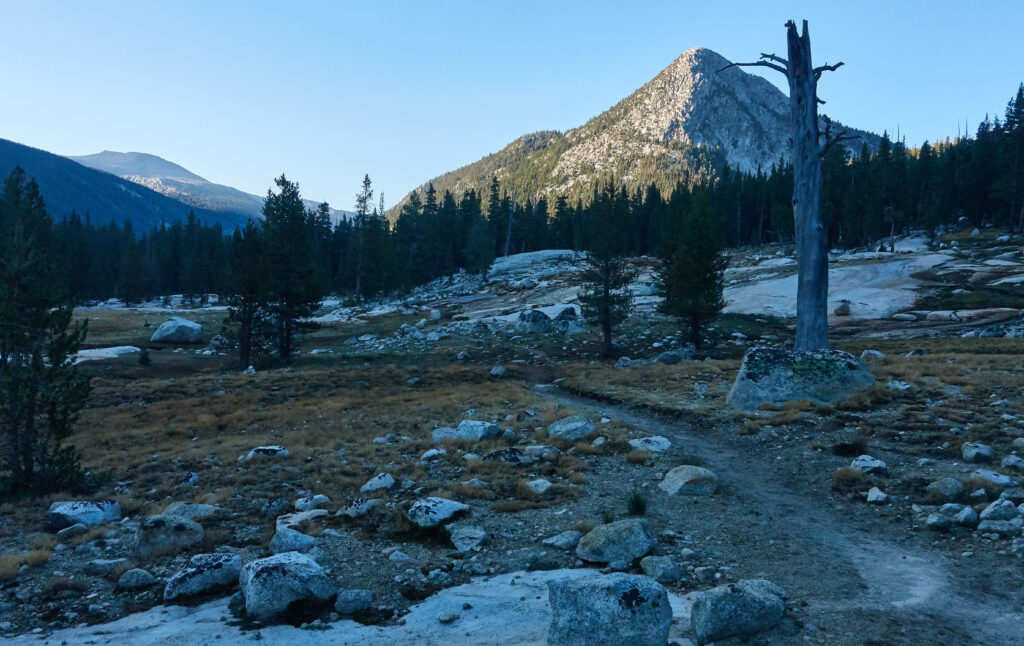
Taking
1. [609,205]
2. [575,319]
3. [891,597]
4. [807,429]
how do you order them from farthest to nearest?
[575,319], [609,205], [807,429], [891,597]

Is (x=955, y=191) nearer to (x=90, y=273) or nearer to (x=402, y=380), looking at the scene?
(x=402, y=380)

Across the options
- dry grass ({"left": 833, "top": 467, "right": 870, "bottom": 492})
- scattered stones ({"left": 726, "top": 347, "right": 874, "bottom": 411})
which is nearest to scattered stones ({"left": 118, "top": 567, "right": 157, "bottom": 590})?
dry grass ({"left": 833, "top": 467, "right": 870, "bottom": 492})

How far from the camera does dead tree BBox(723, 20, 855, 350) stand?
56.3 ft

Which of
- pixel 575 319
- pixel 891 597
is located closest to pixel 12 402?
pixel 891 597

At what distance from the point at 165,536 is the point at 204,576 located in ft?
6.37

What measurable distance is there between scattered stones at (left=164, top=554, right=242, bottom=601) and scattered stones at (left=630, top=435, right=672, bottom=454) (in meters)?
8.55

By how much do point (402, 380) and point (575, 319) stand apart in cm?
2041

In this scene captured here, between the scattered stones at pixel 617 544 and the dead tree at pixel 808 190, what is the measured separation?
41.5 feet

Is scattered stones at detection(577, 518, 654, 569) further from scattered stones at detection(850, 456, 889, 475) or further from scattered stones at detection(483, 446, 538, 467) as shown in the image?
scattered stones at detection(850, 456, 889, 475)

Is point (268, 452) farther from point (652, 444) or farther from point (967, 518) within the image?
point (967, 518)

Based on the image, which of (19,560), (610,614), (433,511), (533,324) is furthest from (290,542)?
(533,324)

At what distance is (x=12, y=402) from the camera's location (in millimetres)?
12219

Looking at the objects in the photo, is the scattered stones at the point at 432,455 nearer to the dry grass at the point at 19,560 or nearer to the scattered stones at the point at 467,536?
the scattered stones at the point at 467,536

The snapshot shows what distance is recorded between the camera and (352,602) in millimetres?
6051
